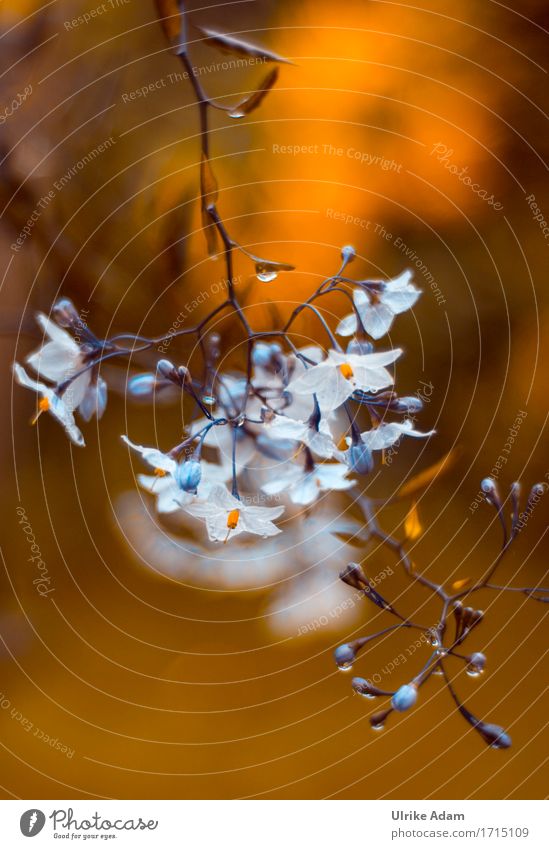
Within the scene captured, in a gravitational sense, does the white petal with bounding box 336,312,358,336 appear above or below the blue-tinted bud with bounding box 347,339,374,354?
above

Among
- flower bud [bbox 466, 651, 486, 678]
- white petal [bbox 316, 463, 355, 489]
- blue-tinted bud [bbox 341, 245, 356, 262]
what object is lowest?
flower bud [bbox 466, 651, 486, 678]

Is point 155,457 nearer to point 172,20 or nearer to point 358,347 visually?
point 358,347

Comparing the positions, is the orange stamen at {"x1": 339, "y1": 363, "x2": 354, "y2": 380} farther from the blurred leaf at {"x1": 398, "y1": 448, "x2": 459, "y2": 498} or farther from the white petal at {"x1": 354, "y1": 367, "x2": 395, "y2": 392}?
the blurred leaf at {"x1": 398, "y1": 448, "x2": 459, "y2": 498}

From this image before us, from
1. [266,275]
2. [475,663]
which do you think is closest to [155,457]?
[266,275]
